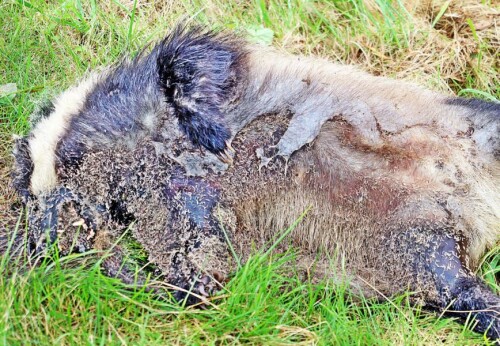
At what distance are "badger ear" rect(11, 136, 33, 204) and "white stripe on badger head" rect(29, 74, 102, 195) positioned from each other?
0.04 metres

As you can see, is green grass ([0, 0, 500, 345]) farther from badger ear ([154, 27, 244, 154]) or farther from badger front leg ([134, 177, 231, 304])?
badger ear ([154, 27, 244, 154])

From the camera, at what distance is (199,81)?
308 centimetres

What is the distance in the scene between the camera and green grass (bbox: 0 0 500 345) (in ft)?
8.41

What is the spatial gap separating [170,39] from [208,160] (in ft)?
2.13

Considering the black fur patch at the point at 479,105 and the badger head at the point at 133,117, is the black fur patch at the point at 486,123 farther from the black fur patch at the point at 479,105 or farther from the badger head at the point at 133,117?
the badger head at the point at 133,117

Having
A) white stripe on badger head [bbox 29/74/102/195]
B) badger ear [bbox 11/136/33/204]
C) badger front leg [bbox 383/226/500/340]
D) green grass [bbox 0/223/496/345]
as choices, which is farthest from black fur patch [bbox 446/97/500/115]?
badger ear [bbox 11/136/33/204]

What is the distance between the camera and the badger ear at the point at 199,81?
9.85 feet

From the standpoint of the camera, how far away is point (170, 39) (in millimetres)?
3236

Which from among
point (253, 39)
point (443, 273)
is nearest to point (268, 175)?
point (443, 273)

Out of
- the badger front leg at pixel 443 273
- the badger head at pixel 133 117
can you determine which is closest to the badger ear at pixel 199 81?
the badger head at pixel 133 117

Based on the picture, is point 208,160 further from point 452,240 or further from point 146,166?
point 452,240

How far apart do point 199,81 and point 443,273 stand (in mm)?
1364

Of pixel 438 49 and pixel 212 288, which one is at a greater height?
pixel 438 49

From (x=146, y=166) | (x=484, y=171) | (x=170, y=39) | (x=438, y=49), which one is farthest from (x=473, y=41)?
(x=146, y=166)
